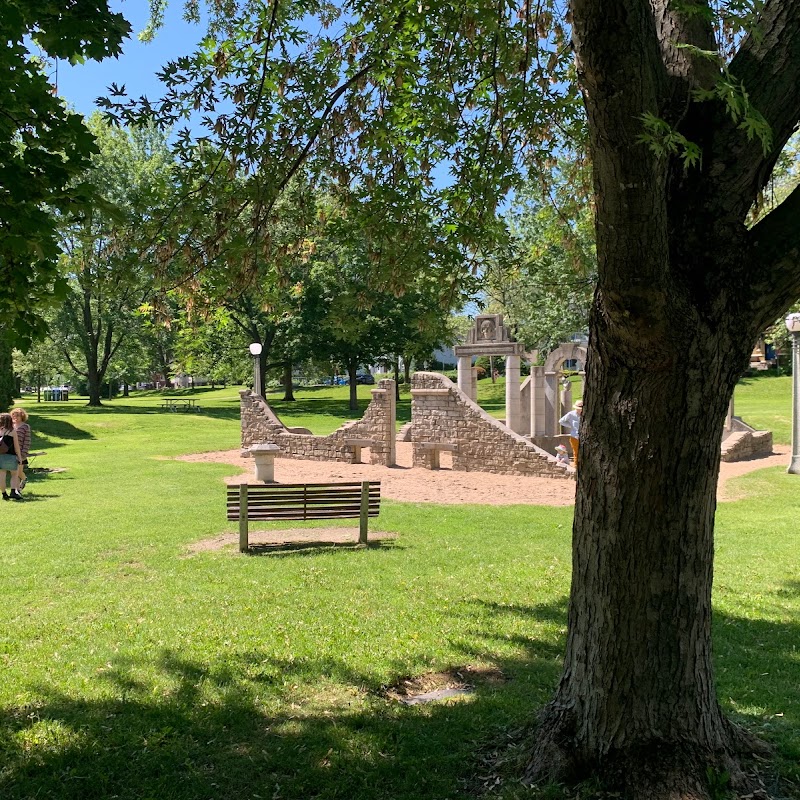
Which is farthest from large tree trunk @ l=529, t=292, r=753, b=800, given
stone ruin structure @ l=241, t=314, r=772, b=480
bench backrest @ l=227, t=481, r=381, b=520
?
stone ruin structure @ l=241, t=314, r=772, b=480

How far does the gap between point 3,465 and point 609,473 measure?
1300cm

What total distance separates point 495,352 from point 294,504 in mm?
13490

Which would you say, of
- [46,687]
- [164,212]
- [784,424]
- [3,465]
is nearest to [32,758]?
[46,687]

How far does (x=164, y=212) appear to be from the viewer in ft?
19.4

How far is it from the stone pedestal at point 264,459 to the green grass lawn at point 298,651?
4381 mm

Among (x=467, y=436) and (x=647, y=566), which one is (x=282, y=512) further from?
(x=467, y=436)

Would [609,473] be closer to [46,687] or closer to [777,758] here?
[777,758]

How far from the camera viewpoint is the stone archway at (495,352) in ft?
73.2

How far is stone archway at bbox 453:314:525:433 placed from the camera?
22297 mm

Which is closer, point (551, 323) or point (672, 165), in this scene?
point (672, 165)

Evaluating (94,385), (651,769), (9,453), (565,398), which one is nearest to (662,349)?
(651,769)

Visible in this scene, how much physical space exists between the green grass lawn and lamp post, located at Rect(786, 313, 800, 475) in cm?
508

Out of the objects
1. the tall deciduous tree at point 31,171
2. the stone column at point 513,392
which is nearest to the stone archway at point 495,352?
the stone column at point 513,392

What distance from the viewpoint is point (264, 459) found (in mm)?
16375
